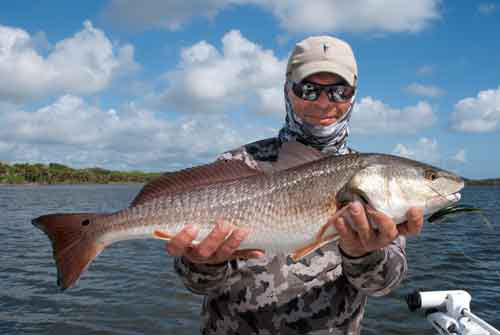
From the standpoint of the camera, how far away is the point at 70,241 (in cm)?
325

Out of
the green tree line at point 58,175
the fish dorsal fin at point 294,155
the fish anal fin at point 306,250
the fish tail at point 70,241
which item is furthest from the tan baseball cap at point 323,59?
the green tree line at point 58,175

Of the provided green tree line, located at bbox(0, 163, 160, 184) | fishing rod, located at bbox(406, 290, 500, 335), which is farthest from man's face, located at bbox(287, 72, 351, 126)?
green tree line, located at bbox(0, 163, 160, 184)

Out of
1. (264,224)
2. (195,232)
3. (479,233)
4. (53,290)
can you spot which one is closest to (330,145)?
(264,224)

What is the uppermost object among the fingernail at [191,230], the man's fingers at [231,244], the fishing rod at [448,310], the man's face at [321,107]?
the man's face at [321,107]

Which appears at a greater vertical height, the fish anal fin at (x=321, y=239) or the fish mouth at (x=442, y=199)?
the fish mouth at (x=442, y=199)

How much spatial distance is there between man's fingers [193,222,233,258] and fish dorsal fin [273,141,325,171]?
70cm

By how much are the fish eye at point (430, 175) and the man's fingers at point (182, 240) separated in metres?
1.87

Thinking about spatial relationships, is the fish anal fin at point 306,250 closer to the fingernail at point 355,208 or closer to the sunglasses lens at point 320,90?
the fingernail at point 355,208

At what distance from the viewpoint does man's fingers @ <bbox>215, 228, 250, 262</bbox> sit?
9.98ft

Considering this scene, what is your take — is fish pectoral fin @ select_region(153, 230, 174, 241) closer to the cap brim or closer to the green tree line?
the cap brim

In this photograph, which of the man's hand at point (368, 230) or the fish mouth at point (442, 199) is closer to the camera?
the man's hand at point (368, 230)

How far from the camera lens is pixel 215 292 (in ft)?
11.1

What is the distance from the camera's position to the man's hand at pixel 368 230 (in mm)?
2914

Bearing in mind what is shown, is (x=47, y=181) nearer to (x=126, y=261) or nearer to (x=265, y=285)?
(x=126, y=261)
